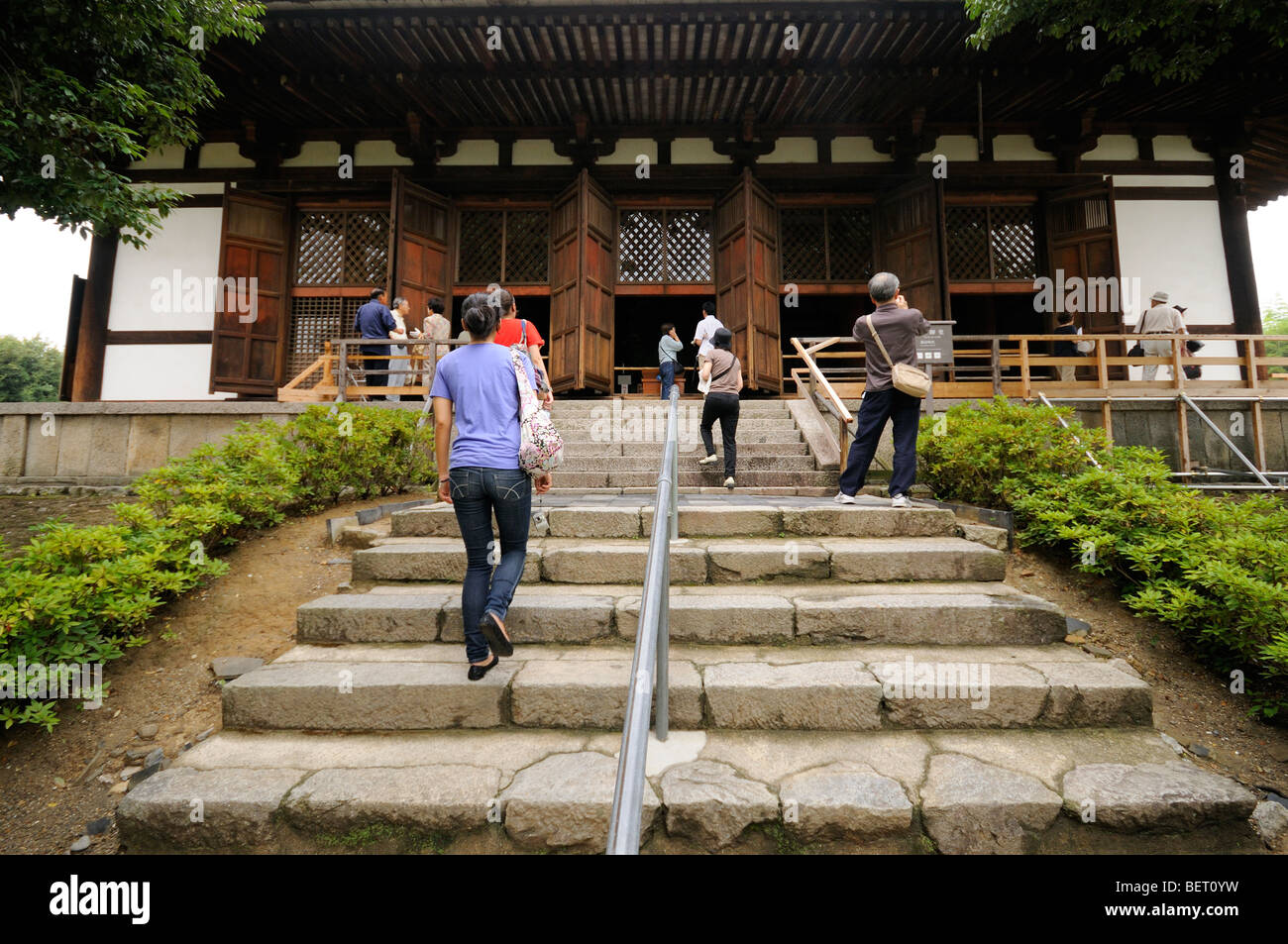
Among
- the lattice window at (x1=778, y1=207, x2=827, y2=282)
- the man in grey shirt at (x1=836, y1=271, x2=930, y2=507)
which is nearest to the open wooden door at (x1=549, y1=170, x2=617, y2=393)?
the lattice window at (x1=778, y1=207, x2=827, y2=282)

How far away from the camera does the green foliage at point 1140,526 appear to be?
246 cm

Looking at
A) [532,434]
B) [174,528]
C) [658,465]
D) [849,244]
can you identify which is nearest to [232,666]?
[174,528]

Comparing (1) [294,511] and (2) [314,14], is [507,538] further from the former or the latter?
(2) [314,14]

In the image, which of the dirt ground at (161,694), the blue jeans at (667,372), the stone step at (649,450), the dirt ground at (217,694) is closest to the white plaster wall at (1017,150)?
the blue jeans at (667,372)

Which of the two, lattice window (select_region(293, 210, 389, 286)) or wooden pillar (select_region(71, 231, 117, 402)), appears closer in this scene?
wooden pillar (select_region(71, 231, 117, 402))

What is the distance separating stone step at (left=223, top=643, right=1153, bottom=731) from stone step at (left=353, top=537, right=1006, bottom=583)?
2.49ft

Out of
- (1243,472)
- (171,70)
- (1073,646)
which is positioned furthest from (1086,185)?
(171,70)

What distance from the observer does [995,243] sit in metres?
8.83

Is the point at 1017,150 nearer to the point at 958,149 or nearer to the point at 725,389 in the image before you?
the point at 958,149

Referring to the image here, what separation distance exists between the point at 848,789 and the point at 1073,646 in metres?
1.65

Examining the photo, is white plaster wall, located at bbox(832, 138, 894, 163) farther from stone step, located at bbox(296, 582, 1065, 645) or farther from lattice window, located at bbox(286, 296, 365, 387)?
stone step, located at bbox(296, 582, 1065, 645)

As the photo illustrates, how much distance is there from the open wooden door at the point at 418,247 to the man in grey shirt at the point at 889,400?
22.1ft

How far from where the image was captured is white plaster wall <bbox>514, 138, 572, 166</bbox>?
8672mm

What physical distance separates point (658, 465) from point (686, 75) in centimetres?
544
